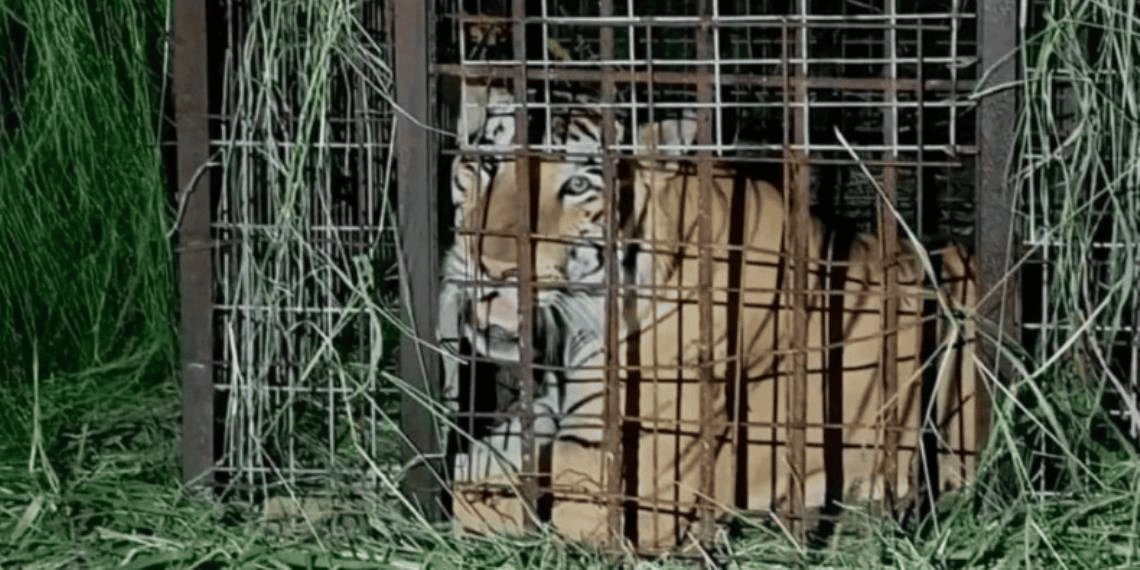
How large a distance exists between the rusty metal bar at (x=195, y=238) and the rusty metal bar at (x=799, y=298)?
0.85 m

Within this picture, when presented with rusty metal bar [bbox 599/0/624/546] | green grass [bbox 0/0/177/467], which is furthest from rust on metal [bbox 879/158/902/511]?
green grass [bbox 0/0/177/467]

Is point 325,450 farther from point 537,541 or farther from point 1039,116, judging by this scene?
point 1039,116

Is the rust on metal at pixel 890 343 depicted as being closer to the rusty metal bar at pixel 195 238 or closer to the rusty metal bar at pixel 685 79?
the rusty metal bar at pixel 685 79

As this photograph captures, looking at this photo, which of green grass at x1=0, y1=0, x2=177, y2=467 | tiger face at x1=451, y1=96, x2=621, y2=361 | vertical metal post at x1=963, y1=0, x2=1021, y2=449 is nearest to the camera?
vertical metal post at x1=963, y1=0, x2=1021, y2=449

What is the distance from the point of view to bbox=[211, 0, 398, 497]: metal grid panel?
2.85m

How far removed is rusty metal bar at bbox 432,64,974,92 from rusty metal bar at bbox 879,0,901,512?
0.04 m

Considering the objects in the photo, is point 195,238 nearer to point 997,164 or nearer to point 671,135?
point 671,135

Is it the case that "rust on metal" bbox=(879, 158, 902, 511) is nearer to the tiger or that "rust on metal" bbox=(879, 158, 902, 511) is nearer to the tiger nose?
the tiger

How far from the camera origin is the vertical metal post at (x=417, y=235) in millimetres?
2816

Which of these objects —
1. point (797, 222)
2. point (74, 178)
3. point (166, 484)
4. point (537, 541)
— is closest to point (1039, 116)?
point (797, 222)

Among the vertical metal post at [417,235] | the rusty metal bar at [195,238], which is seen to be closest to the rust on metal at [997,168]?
the vertical metal post at [417,235]

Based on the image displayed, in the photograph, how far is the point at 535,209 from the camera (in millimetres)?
2865

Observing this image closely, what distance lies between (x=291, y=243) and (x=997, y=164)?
1003 mm

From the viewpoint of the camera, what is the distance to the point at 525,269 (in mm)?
2820
